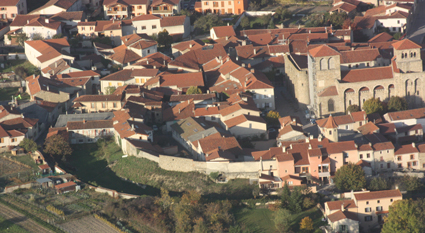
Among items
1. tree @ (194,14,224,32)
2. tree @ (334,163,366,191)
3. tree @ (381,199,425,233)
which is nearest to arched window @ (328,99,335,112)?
tree @ (334,163,366,191)

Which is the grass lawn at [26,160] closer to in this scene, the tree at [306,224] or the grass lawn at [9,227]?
the grass lawn at [9,227]

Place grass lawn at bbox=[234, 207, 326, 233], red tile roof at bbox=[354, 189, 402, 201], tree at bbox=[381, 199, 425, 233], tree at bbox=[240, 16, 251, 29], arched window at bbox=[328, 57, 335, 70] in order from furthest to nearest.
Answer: tree at bbox=[240, 16, 251, 29], arched window at bbox=[328, 57, 335, 70], red tile roof at bbox=[354, 189, 402, 201], grass lawn at bbox=[234, 207, 326, 233], tree at bbox=[381, 199, 425, 233]

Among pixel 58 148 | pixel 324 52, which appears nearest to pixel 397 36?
pixel 324 52

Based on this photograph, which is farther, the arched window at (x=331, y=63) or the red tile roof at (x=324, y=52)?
the arched window at (x=331, y=63)

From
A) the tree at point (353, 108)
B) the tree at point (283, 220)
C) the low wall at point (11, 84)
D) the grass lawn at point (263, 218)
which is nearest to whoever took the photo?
the tree at point (283, 220)

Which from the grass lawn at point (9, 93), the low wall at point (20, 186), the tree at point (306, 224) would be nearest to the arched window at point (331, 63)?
the tree at point (306, 224)

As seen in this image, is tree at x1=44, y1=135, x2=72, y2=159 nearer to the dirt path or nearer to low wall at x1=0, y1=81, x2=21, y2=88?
the dirt path
